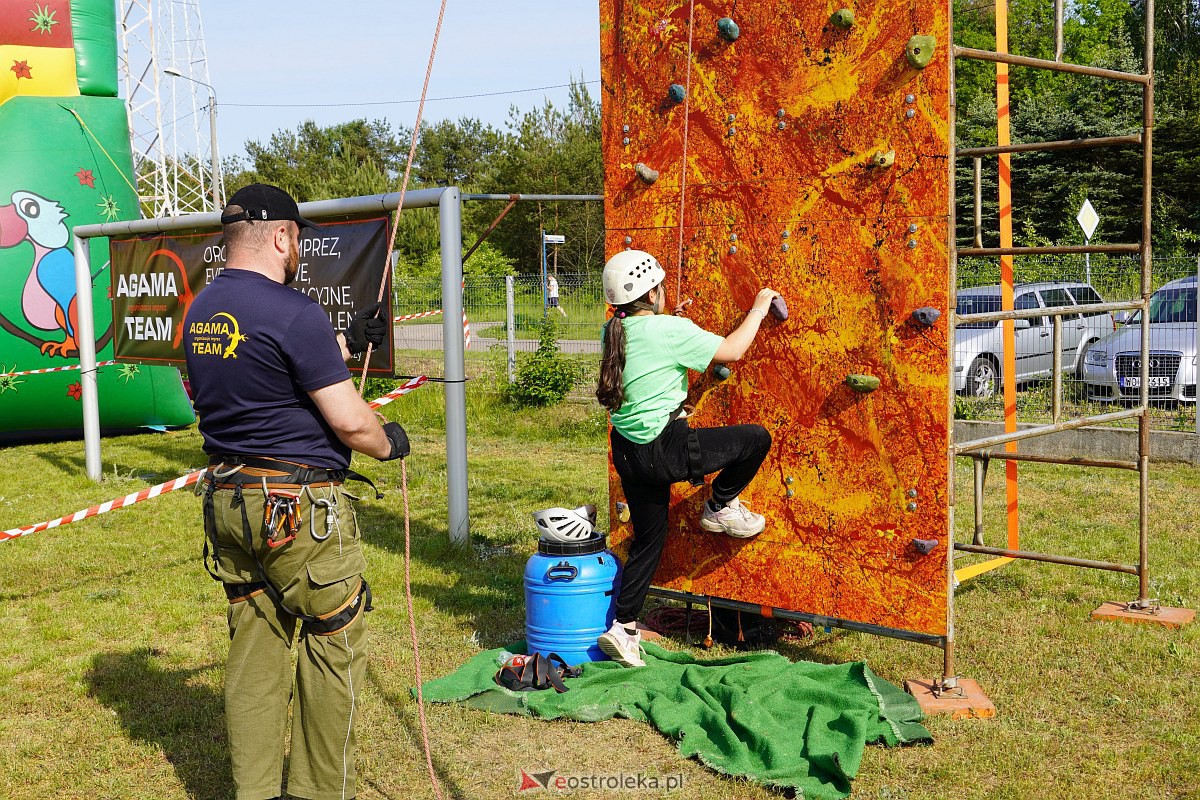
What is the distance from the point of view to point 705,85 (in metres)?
5.39

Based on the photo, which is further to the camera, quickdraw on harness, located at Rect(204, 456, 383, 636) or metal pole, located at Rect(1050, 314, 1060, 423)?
metal pole, located at Rect(1050, 314, 1060, 423)

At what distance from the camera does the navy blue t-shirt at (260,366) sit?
3.42m

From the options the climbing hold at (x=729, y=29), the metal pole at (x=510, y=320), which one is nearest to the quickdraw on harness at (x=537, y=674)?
the climbing hold at (x=729, y=29)

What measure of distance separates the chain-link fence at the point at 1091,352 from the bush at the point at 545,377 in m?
5.26

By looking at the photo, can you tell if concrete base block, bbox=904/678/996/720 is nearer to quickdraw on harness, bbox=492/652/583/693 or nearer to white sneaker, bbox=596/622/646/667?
white sneaker, bbox=596/622/646/667

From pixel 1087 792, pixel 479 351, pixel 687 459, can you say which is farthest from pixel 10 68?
pixel 1087 792

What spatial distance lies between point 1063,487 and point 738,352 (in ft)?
20.2

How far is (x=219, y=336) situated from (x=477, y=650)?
2.88 metres

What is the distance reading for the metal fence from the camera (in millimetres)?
11258

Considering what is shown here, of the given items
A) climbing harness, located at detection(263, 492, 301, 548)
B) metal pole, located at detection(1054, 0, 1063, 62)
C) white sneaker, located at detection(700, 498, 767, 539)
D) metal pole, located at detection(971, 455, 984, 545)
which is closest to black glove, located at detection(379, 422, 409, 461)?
climbing harness, located at detection(263, 492, 301, 548)

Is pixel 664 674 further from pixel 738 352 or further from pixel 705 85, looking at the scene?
pixel 705 85

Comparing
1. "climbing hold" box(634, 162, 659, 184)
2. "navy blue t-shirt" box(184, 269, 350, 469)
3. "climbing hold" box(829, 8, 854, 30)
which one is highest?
"climbing hold" box(829, 8, 854, 30)

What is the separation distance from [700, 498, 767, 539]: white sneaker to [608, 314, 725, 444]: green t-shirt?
2.01ft

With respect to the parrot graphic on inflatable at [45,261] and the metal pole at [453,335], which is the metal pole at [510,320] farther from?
the metal pole at [453,335]
